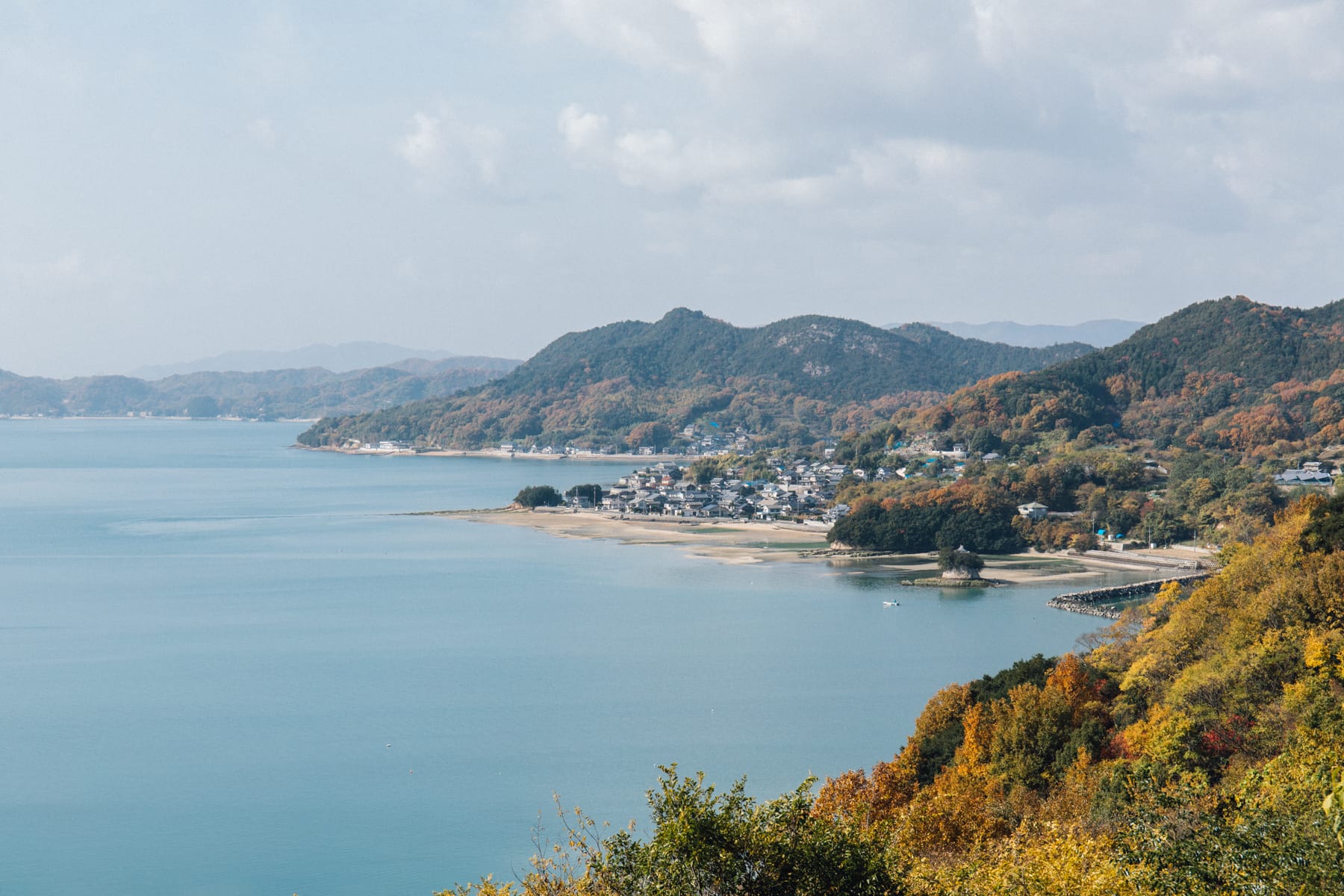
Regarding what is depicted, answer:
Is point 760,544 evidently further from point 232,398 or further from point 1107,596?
point 232,398

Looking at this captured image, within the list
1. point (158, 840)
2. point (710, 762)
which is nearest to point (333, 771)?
point (158, 840)

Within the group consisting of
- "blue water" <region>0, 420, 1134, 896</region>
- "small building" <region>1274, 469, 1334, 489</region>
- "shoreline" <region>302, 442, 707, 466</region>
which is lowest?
"blue water" <region>0, 420, 1134, 896</region>

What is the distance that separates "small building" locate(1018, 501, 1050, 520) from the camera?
4384cm

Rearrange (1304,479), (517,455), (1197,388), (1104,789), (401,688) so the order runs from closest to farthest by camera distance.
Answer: (1104,789) → (401,688) → (1304,479) → (1197,388) → (517,455)

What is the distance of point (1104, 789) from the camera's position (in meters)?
11.5

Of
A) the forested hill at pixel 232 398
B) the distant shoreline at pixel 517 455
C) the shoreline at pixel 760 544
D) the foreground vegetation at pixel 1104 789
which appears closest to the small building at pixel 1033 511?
the shoreline at pixel 760 544

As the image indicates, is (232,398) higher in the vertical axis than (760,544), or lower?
higher

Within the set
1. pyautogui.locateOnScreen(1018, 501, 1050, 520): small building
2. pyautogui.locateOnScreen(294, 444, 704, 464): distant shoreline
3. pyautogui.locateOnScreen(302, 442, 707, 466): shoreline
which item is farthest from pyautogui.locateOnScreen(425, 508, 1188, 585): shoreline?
pyautogui.locateOnScreen(294, 444, 704, 464): distant shoreline

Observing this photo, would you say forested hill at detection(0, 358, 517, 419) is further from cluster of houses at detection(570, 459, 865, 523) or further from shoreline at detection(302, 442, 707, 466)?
cluster of houses at detection(570, 459, 865, 523)

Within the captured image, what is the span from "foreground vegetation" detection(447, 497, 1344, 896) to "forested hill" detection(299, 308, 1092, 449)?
79299 mm

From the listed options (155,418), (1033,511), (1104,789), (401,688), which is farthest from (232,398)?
(1104,789)

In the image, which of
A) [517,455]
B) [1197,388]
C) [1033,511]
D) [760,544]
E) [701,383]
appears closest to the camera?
[1033,511]

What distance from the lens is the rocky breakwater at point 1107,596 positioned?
100ft

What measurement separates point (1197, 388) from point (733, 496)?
31.0 meters
